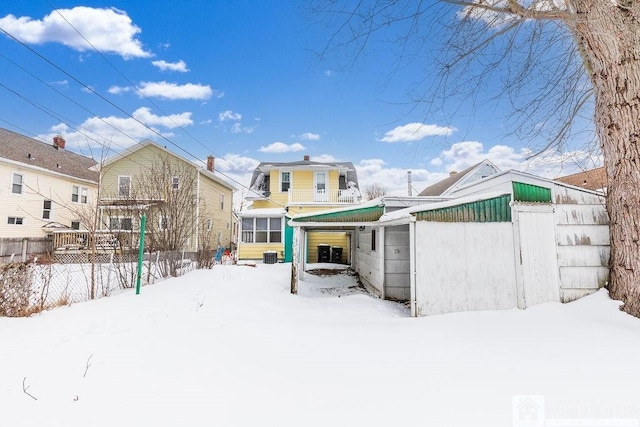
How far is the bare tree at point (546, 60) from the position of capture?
488cm

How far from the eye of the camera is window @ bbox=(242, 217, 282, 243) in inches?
701

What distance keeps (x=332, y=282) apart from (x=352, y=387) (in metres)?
8.41

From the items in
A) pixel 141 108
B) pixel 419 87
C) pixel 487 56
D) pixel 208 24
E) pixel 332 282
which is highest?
pixel 208 24

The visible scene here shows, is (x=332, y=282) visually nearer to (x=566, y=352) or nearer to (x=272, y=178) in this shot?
(x=566, y=352)

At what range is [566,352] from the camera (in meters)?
3.88

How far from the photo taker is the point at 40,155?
1948 cm

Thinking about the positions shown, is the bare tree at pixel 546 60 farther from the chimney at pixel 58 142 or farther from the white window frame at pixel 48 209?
the chimney at pixel 58 142

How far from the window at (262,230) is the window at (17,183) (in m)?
12.8

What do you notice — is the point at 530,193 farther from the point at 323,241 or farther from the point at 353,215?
the point at 323,241

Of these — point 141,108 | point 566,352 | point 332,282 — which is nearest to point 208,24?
point 141,108

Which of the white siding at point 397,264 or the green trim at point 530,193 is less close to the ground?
the green trim at point 530,193

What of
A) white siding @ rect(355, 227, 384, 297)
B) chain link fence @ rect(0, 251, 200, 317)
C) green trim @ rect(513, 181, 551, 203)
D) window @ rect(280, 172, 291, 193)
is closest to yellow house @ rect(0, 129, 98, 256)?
chain link fence @ rect(0, 251, 200, 317)

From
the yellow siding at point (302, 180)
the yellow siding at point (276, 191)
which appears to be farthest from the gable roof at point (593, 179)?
the yellow siding at point (276, 191)

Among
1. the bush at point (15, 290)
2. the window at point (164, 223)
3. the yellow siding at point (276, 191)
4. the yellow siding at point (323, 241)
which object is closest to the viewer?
the bush at point (15, 290)
